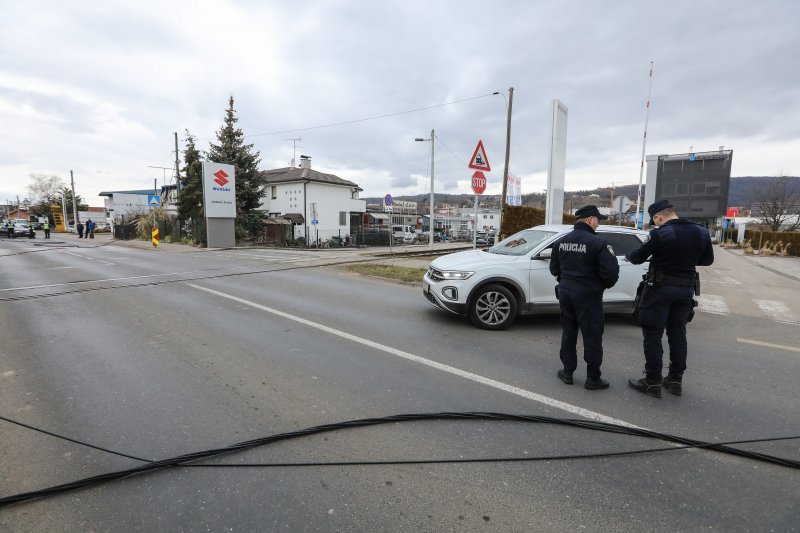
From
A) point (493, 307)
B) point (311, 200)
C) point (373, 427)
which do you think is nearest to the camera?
point (373, 427)

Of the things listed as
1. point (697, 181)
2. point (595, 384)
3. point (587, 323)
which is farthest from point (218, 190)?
point (697, 181)

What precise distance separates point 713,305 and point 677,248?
625cm

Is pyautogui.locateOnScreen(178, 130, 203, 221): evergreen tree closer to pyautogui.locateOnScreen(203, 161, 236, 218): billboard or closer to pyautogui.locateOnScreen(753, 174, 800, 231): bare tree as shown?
pyautogui.locateOnScreen(203, 161, 236, 218): billboard

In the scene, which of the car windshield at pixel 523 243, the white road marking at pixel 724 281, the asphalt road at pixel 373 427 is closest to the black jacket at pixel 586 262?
the asphalt road at pixel 373 427

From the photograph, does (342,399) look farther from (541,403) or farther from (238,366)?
(541,403)

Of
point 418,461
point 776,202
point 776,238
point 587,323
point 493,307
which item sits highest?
point 776,202

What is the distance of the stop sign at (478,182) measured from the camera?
11.4 meters

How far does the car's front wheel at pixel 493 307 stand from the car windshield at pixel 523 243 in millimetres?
824

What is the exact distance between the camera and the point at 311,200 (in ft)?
140

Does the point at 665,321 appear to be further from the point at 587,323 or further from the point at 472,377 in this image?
the point at 472,377

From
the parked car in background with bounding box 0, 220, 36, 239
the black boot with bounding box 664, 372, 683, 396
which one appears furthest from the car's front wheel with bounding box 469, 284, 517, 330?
the parked car in background with bounding box 0, 220, 36, 239

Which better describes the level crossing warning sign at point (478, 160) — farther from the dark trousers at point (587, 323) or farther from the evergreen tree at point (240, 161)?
the evergreen tree at point (240, 161)

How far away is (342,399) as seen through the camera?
12.2 feet

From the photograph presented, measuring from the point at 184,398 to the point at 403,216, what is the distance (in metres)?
86.1
